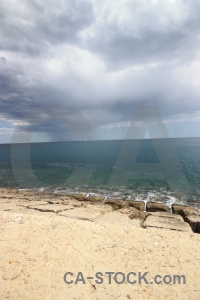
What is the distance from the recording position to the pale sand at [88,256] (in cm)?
624

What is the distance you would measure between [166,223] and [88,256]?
247 inches

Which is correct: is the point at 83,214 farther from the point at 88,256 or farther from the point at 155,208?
the point at 155,208

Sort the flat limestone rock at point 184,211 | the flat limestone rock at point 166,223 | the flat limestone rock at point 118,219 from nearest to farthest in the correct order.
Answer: the flat limestone rock at point 166,223 < the flat limestone rock at point 118,219 < the flat limestone rock at point 184,211

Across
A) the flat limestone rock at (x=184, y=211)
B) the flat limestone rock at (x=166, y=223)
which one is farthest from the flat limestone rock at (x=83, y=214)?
the flat limestone rock at (x=184, y=211)

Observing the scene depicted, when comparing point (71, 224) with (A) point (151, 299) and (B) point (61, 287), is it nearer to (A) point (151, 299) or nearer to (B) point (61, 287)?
(B) point (61, 287)

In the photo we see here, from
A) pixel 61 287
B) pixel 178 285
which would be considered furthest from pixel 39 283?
pixel 178 285

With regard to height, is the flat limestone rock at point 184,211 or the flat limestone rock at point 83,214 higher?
the flat limestone rock at point 83,214

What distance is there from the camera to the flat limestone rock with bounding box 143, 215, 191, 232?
11.0 m

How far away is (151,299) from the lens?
600 cm

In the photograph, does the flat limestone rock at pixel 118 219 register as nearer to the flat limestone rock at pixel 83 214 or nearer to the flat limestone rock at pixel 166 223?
the flat limestone rock at pixel 83 214

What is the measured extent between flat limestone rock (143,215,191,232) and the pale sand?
0.70 m

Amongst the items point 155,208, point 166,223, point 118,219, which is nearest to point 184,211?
point 155,208

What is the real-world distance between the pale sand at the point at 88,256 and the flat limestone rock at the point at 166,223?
696 mm

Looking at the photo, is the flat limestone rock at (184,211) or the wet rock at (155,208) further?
the wet rock at (155,208)
